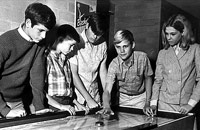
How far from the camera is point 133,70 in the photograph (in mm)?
2713

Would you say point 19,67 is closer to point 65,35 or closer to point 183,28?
point 65,35

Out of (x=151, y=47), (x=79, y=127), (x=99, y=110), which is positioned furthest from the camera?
(x=151, y=47)

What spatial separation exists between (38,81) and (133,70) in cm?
103

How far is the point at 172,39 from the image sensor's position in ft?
8.27

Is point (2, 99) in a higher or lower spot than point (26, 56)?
lower

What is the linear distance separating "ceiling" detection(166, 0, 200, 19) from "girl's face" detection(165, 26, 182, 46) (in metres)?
2.07

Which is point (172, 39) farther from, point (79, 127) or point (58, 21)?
point (79, 127)

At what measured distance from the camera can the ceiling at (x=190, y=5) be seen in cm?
438

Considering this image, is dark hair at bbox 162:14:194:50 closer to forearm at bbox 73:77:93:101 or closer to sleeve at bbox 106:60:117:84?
sleeve at bbox 106:60:117:84

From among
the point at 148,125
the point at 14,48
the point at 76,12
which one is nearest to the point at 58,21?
the point at 76,12

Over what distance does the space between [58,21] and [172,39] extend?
46.6 inches

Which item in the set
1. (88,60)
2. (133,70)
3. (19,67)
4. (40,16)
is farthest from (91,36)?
(19,67)

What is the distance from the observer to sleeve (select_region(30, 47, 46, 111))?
2090mm

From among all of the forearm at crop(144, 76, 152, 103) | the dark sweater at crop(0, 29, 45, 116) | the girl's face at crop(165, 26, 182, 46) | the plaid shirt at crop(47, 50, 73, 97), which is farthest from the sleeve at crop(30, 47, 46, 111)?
the girl's face at crop(165, 26, 182, 46)
